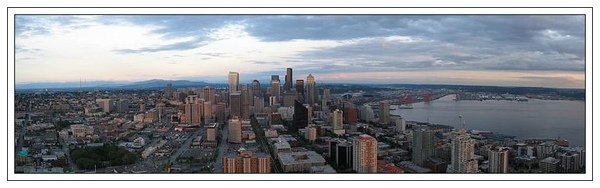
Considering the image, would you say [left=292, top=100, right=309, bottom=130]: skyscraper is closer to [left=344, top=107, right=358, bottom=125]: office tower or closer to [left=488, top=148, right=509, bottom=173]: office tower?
[left=344, top=107, right=358, bottom=125]: office tower

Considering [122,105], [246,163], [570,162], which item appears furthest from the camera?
[122,105]

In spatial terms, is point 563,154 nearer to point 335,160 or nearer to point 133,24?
point 335,160

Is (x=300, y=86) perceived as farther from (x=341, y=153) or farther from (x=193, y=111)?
(x=193, y=111)

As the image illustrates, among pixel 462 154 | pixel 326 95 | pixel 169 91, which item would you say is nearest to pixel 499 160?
pixel 462 154

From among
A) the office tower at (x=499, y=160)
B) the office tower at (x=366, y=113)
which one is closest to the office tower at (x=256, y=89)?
the office tower at (x=366, y=113)
